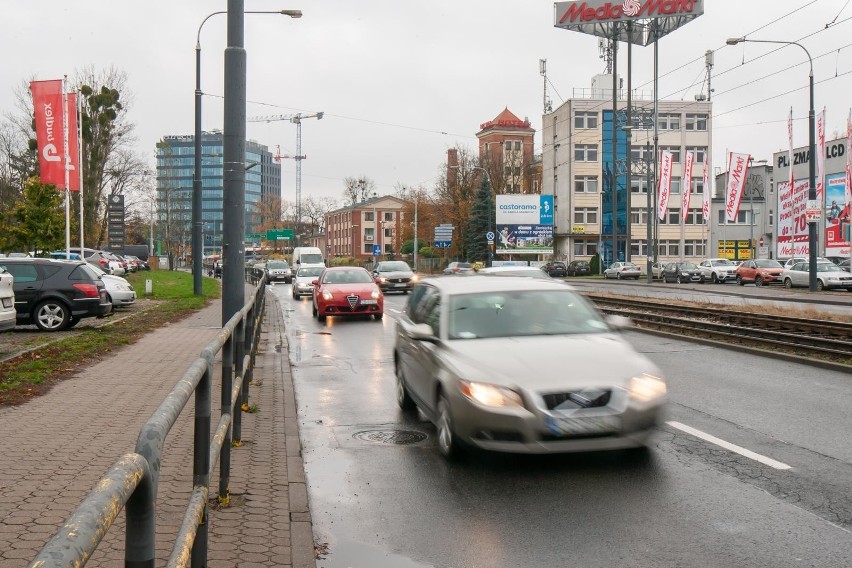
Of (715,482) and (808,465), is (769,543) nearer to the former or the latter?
(715,482)

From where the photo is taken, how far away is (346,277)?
2409cm

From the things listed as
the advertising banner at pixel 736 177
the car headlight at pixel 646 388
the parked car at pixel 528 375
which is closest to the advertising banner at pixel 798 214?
the advertising banner at pixel 736 177

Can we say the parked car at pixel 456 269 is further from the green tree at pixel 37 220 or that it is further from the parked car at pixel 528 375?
the parked car at pixel 528 375

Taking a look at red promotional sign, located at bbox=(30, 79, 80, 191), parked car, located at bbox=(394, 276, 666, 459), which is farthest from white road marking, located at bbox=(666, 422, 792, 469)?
red promotional sign, located at bbox=(30, 79, 80, 191)

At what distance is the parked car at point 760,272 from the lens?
44.4 metres

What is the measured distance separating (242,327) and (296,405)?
Result: 299 cm

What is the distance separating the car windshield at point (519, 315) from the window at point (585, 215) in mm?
75624

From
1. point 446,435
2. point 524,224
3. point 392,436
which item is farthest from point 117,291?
point 524,224

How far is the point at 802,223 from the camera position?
149 ft

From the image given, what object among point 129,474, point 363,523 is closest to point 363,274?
point 363,523

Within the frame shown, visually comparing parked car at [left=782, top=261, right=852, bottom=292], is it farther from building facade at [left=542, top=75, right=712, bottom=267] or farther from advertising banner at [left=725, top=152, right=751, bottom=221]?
building facade at [left=542, top=75, right=712, bottom=267]

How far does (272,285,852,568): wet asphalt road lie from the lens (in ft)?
15.6

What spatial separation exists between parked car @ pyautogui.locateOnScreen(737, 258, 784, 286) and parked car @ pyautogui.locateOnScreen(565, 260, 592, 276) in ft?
77.2

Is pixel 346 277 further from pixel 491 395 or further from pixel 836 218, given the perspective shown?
pixel 836 218
